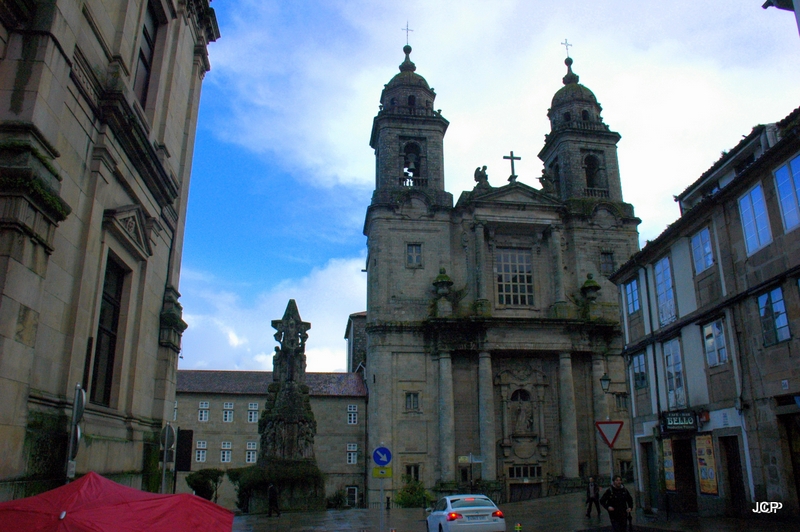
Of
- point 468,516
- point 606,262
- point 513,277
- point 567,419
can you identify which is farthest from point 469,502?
point 606,262

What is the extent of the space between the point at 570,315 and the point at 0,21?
34.2m

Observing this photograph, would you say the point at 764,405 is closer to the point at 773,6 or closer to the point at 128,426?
the point at 773,6

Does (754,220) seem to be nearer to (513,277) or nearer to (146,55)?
(146,55)

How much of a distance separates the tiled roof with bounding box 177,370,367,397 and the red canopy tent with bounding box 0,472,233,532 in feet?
122

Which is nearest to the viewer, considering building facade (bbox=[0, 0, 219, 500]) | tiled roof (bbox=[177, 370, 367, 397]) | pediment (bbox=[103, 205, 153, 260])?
building facade (bbox=[0, 0, 219, 500])

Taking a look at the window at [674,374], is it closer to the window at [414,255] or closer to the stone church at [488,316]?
the stone church at [488,316]

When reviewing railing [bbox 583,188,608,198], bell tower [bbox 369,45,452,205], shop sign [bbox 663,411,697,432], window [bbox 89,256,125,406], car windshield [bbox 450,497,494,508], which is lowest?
car windshield [bbox 450,497,494,508]

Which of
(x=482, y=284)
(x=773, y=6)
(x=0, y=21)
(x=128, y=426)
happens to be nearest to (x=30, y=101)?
(x=0, y=21)

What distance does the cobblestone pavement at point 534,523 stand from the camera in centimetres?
1490

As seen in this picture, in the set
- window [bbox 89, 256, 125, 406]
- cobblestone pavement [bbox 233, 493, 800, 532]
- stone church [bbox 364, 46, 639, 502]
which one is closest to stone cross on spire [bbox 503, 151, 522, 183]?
stone church [bbox 364, 46, 639, 502]

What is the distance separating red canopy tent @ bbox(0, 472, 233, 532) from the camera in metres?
5.61

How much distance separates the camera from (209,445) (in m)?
46.1

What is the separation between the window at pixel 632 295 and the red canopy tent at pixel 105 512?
1952 cm

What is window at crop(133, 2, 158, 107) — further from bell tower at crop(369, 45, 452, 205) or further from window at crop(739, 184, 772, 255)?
bell tower at crop(369, 45, 452, 205)
